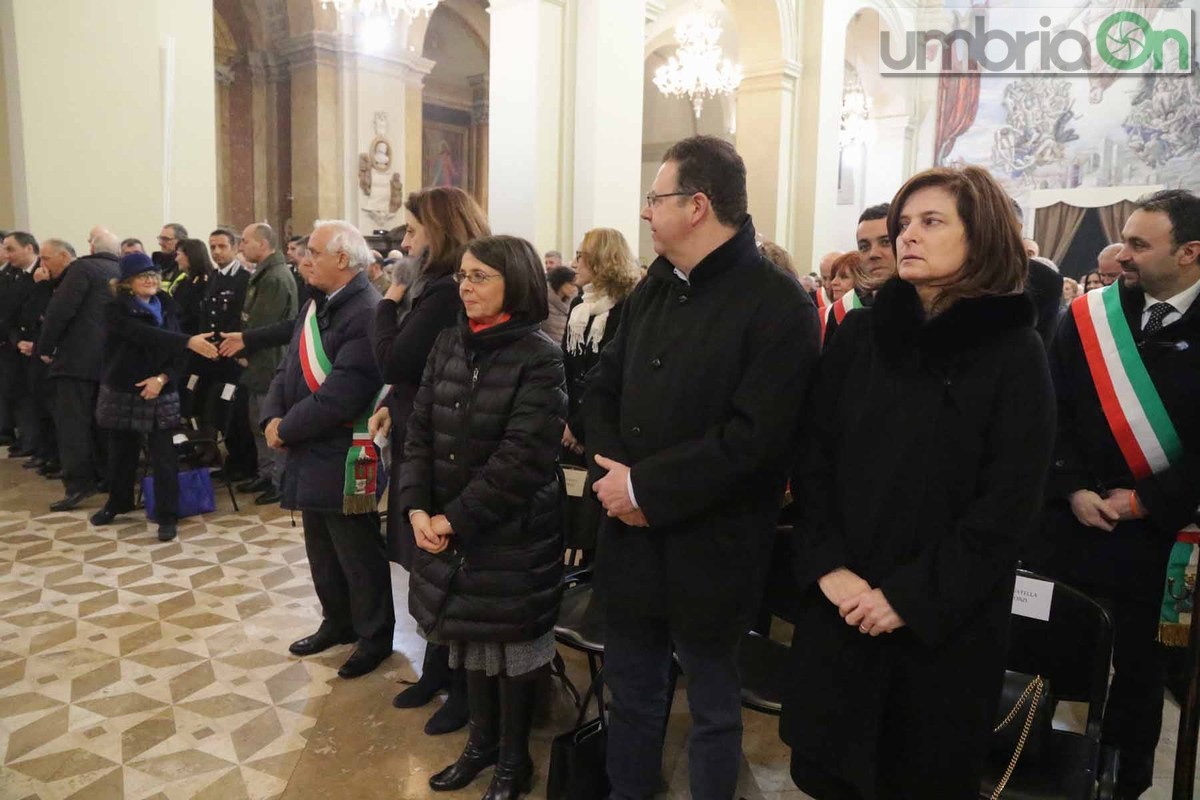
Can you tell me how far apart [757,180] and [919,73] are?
615 centimetres

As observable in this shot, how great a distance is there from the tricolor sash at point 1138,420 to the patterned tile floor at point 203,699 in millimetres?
763

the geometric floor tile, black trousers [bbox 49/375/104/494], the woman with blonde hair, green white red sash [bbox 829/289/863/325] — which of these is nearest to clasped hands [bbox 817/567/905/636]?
the woman with blonde hair

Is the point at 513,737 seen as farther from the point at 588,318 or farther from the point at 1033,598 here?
the point at 588,318

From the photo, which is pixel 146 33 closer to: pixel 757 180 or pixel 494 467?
pixel 494 467

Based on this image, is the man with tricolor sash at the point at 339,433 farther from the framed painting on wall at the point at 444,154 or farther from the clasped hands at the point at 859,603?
the framed painting on wall at the point at 444,154

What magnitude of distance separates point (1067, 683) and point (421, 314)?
2177 mm

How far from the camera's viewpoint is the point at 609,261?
3.96 meters

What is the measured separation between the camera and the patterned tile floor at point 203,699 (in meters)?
2.64

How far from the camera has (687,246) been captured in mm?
2066

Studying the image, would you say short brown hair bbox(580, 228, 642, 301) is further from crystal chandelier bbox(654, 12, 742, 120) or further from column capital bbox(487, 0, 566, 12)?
crystal chandelier bbox(654, 12, 742, 120)

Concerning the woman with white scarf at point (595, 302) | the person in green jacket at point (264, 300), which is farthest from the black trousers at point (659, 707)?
the person in green jacket at point (264, 300)

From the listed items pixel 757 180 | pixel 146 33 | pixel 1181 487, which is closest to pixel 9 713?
pixel 1181 487

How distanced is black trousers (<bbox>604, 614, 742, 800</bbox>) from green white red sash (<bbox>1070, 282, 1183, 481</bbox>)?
4.17ft

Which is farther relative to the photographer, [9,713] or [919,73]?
[919,73]
